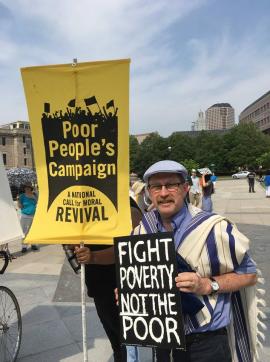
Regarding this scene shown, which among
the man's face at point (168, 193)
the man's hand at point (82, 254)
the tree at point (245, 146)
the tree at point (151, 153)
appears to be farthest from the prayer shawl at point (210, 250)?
the tree at point (151, 153)

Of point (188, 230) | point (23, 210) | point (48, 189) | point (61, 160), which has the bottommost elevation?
point (23, 210)

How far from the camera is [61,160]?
297 centimetres

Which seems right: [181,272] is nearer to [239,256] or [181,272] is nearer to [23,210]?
[239,256]

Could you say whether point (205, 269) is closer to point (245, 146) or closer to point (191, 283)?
point (191, 283)

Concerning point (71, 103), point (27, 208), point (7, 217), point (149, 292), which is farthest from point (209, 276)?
point (27, 208)

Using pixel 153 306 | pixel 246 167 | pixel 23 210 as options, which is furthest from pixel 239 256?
pixel 246 167

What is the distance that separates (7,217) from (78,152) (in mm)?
1010

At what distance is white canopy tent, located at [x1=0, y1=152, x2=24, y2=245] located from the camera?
348 cm

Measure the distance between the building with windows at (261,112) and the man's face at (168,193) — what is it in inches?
4753

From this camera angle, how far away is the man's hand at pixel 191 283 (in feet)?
6.84

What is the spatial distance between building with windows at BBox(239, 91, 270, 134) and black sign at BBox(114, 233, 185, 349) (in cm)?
12092

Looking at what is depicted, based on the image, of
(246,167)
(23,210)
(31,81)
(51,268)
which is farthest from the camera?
(246,167)

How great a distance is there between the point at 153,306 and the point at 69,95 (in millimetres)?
1483

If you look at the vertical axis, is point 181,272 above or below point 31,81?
below
